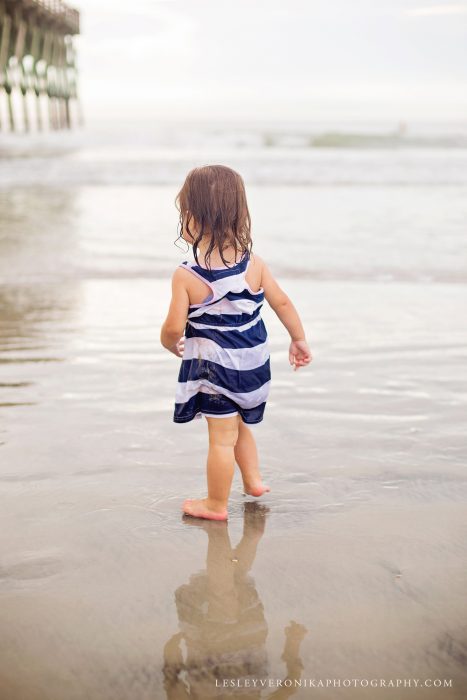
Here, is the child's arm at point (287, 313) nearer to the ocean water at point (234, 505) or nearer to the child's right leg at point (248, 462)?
the child's right leg at point (248, 462)

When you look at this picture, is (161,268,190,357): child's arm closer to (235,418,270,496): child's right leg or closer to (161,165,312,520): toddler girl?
(161,165,312,520): toddler girl

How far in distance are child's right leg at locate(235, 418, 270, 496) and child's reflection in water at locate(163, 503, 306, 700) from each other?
41 centimetres

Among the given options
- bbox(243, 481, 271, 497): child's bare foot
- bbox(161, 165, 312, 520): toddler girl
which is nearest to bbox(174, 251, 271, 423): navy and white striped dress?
bbox(161, 165, 312, 520): toddler girl

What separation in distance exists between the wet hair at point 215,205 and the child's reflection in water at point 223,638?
0.98m

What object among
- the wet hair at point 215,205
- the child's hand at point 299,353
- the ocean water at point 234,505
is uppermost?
the wet hair at point 215,205

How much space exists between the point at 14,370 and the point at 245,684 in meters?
2.84

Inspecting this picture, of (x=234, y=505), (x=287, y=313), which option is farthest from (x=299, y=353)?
(x=234, y=505)

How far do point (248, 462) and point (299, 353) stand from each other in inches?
16.5

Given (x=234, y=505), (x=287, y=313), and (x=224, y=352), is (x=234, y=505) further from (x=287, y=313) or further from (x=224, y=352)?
(x=287, y=313)

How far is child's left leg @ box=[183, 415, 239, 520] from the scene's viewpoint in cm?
258

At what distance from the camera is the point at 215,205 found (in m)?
2.51

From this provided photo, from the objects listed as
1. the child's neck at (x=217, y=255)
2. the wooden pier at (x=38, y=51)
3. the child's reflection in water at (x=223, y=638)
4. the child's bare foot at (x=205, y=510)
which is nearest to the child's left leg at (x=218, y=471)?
the child's bare foot at (x=205, y=510)

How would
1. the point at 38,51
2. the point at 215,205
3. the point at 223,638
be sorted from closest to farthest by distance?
the point at 223,638
the point at 215,205
the point at 38,51

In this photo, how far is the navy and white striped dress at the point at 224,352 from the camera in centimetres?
259
